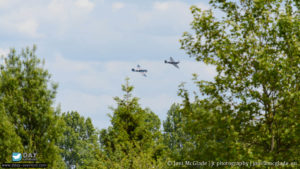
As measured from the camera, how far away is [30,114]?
18.9 metres

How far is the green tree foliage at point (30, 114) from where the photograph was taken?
1870cm

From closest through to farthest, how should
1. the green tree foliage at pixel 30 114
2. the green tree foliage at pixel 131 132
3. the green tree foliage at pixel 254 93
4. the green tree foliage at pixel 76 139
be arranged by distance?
the green tree foliage at pixel 254 93 < the green tree foliage at pixel 30 114 < the green tree foliage at pixel 131 132 < the green tree foliage at pixel 76 139

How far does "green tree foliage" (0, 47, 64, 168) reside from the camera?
61.4 ft

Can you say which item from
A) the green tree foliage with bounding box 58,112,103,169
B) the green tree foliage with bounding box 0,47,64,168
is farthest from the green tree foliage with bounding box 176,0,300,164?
the green tree foliage with bounding box 58,112,103,169

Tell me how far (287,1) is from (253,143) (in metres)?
5.71

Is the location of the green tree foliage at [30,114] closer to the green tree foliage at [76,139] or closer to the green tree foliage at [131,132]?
the green tree foliage at [131,132]

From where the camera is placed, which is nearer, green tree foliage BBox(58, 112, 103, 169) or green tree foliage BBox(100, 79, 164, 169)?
green tree foliage BBox(100, 79, 164, 169)

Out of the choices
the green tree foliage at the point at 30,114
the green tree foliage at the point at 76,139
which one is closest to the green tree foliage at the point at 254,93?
the green tree foliage at the point at 30,114

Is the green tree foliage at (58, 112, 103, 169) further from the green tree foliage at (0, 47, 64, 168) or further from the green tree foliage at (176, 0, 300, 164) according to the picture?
the green tree foliage at (176, 0, 300, 164)

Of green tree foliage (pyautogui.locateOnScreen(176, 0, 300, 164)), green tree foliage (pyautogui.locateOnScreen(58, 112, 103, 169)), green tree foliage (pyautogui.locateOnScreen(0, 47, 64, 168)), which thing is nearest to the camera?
green tree foliage (pyautogui.locateOnScreen(176, 0, 300, 164))

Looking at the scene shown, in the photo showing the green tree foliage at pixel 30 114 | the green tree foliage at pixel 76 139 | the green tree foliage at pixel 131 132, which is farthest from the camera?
the green tree foliage at pixel 76 139

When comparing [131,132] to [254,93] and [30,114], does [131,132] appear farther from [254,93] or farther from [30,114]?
[254,93]

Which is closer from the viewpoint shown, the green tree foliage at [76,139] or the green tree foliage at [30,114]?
the green tree foliage at [30,114]

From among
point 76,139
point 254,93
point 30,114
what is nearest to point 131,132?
point 30,114
